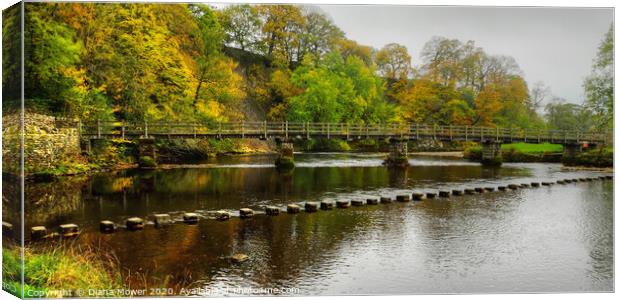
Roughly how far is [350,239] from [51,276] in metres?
5.15

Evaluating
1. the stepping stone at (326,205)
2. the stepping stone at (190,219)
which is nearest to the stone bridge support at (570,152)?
the stepping stone at (326,205)

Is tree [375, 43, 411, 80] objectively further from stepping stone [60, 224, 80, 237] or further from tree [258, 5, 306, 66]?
stepping stone [60, 224, 80, 237]

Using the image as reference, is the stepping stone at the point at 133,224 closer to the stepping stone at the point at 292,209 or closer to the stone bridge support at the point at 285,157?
the stepping stone at the point at 292,209

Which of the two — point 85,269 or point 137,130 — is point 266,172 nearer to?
point 137,130

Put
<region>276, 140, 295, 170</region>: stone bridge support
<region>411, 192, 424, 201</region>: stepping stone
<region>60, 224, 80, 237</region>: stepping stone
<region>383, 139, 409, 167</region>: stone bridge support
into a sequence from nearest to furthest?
<region>60, 224, 80, 237</region>: stepping stone < <region>411, 192, 424, 201</region>: stepping stone < <region>276, 140, 295, 170</region>: stone bridge support < <region>383, 139, 409, 167</region>: stone bridge support

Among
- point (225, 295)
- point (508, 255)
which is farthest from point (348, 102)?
point (225, 295)

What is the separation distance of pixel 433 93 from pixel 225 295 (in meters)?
33.9

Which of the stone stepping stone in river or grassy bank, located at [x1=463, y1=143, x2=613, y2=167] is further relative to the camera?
Result: grassy bank, located at [x1=463, y1=143, x2=613, y2=167]

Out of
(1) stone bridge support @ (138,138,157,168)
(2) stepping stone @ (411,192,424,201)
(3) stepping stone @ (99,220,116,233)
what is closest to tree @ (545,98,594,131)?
(2) stepping stone @ (411,192,424,201)

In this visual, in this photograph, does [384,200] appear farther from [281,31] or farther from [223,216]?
[281,31]

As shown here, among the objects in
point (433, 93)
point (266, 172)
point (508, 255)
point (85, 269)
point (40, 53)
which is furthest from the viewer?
point (433, 93)

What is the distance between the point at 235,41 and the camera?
1412 inches

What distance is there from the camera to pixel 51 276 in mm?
7402

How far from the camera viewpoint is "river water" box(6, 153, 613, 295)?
25.7 ft
